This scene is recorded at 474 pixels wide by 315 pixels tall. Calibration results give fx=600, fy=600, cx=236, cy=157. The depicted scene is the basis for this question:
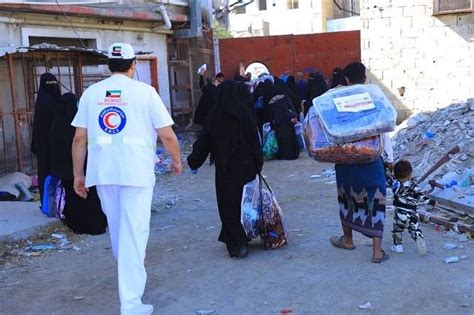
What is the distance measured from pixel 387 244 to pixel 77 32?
8.60m

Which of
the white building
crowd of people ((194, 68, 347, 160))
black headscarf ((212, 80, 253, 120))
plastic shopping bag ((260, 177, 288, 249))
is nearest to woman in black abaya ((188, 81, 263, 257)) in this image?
black headscarf ((212, 80, 253, 120))

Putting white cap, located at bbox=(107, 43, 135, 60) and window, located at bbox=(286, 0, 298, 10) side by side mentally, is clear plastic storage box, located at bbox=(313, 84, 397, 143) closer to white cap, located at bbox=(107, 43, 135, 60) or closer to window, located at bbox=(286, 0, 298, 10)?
white cap, located at bbox=(107, 43, 135, 60)

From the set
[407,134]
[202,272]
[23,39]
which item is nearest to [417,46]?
[407,134]

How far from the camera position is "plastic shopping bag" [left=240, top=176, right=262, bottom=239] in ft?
17.4

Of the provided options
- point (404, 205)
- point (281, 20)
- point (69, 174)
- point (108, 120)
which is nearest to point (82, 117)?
point (108, 120)

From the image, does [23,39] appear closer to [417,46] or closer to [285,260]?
[285,260]

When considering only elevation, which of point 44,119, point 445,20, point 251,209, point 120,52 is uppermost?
point 445,20

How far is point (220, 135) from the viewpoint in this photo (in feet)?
17.2

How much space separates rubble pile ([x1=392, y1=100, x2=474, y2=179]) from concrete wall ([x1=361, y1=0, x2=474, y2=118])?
3.24m

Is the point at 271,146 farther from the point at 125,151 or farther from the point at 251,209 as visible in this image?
the point at 125,151

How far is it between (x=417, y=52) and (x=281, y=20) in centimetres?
1714

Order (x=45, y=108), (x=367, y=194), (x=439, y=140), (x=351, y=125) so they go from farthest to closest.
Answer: (x=439, y=140) → (x=45, y=108) → (x=367, y=194) → (x=351, y=125)

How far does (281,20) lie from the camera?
101ft

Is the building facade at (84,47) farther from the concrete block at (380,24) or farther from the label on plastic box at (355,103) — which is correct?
the label on plastic box at (355,103)
